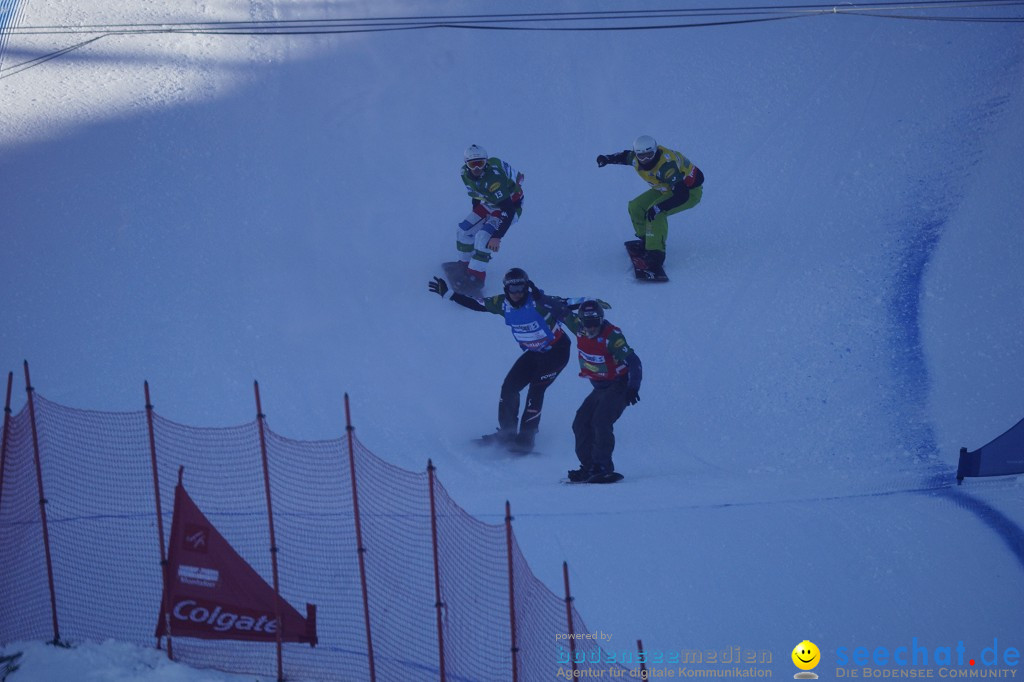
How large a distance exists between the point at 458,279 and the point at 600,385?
124 inches

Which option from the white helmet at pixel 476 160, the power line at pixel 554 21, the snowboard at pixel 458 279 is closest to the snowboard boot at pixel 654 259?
the snowboard at pixel 458 279

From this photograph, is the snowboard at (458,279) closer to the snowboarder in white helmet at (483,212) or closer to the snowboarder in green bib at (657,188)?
the snowboarder in white helmet at (483,212)

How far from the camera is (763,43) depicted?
540 inches

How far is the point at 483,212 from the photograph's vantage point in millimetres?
9922

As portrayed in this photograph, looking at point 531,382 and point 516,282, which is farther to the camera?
point 531,382

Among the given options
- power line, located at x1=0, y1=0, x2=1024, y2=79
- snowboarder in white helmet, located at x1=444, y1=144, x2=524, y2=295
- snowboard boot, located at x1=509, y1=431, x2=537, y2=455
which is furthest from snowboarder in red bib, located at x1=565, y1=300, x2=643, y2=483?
power line, located at x1=0, y1=0, x2=1024, y2=79

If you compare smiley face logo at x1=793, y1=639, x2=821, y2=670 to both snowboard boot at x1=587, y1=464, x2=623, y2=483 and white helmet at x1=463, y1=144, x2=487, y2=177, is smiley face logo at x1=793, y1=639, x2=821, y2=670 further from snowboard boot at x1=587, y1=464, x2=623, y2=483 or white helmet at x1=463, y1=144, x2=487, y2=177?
white helmet at x1=463, y1=144, x2=487, y2=177

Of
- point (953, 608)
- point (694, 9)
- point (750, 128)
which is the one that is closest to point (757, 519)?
point (953, 608)

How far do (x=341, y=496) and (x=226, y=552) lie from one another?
1.27m

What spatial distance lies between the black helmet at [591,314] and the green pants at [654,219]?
3.03 meters

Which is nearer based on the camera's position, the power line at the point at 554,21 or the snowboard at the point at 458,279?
the snowboard at the point at 458,279

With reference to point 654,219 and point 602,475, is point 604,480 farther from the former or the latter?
point 654,219

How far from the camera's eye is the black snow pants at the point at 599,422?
723cm

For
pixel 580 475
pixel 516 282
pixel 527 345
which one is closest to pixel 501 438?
pixel 527 345
